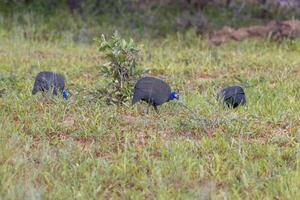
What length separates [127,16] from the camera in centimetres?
1045

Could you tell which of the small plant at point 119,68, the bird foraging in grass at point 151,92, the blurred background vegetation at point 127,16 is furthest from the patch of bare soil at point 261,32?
the bird foraging in grass at point 151,92

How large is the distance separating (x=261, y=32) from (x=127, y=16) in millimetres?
2359

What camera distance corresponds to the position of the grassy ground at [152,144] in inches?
137

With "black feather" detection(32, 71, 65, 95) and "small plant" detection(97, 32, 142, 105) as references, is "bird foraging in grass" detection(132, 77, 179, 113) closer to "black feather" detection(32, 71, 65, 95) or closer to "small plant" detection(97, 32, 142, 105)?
"small plant" detection(97, 32, 142, 105)

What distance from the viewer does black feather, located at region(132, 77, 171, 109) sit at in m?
4.75

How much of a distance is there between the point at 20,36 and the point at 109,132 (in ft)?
16.1

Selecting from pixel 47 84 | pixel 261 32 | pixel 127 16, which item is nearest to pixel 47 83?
pixel 47 84

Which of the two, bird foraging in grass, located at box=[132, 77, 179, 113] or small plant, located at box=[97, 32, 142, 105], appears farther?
small plant, located at box=[97, 32, 142, 105]

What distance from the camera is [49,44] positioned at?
341 inches

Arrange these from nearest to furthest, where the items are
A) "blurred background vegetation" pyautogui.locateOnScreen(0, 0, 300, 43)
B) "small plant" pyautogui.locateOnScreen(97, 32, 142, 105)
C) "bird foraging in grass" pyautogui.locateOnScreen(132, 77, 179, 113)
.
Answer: "bird foraging in grass" pyautogui.locateOnScreen(132, 77, 179, 113)
"small plant" pyautogui.locateOnScreen(97, 32, 142, 105)
"blurred background vegetation" pyautogui.locateOnScreen(0, 0, 300, 43)

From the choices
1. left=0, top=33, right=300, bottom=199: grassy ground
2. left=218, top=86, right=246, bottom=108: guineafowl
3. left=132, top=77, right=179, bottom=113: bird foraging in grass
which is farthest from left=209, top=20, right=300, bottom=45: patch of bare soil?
left=132, top=77, right=179, bottom=113: bird foraging in grass

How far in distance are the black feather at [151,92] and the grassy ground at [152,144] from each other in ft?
0.39

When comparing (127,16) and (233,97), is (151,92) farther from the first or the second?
(127,16)

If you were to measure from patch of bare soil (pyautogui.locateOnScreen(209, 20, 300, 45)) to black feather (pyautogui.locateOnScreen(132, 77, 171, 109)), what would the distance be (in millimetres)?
4271
